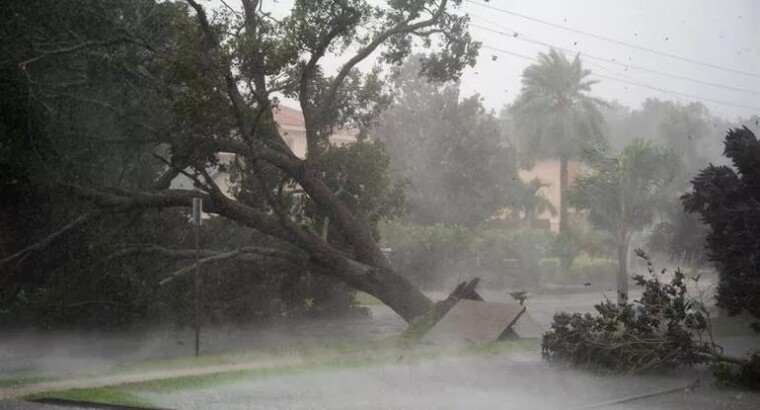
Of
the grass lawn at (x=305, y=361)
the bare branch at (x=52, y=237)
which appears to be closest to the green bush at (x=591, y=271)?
the grass lawn at (x=305, y=361)

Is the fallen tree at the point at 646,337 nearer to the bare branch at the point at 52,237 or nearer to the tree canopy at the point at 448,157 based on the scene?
the bare branch at the point at 52,237

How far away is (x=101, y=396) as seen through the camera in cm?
1020

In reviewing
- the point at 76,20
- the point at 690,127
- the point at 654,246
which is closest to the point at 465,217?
the point at 690,127

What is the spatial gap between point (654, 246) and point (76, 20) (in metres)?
19.9

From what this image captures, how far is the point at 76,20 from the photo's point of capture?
1784cm

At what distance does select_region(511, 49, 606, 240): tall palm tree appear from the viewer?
43031mm

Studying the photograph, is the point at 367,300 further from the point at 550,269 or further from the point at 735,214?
the point at 735,214

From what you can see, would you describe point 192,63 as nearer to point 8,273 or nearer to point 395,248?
point 8,273

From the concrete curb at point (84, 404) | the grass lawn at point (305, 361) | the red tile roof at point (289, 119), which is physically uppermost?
the red tile roof at point (289, 119)

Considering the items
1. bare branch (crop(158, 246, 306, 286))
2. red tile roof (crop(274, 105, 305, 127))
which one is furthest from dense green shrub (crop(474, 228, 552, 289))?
bare branch (crop(158, 246, 306, 286))

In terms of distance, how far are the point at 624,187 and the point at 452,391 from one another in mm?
21278

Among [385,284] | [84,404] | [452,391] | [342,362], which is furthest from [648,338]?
[385,284]

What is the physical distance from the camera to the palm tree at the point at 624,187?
96.0 feet

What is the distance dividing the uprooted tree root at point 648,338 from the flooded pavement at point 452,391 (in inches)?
10.0
